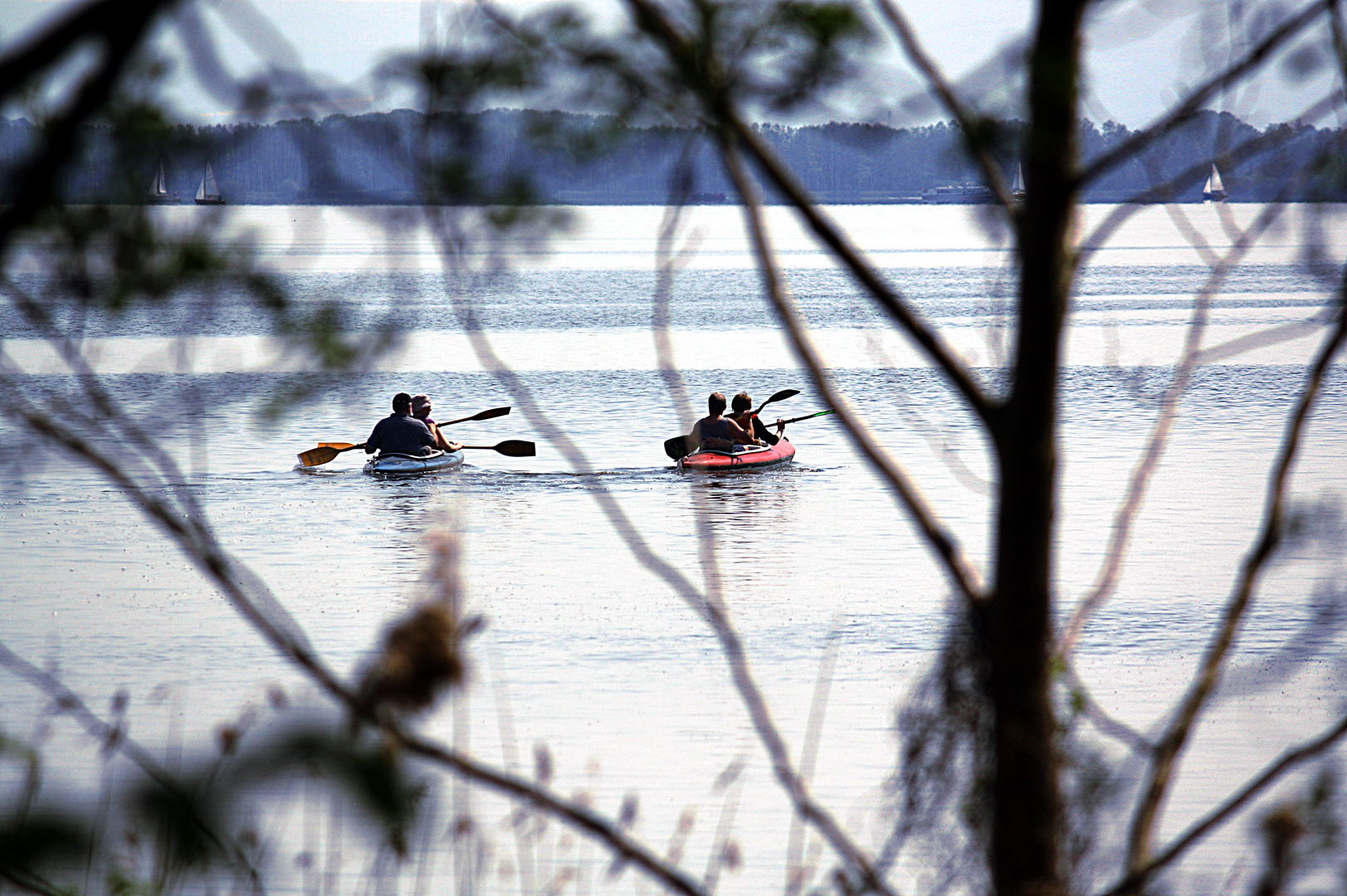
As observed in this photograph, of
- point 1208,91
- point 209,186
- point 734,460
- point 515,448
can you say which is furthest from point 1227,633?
point 515,448

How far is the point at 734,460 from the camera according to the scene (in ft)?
70.8

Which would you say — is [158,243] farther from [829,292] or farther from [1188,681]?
[829,292]

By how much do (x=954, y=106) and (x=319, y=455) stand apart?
68.3ft

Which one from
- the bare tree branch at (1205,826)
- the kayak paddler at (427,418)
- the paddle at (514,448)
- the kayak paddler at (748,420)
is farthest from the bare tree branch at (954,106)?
the paddle at (514,448)

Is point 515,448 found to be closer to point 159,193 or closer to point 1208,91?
point 159,193

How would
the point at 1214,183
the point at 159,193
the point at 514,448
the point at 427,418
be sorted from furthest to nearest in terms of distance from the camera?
1. the point at 514,448
2. the point at 427,418
3. the point at 1214,183
4. the point at 159,193

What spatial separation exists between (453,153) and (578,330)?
5275cm

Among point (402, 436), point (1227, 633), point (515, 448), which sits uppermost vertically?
point (1227, 633)

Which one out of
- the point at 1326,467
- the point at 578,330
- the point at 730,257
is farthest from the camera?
the point at 730,257

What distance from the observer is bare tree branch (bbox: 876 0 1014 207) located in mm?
2160

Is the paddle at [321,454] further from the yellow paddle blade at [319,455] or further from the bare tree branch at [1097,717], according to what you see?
the bare tree branch at [1097,717]

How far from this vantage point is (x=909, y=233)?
178m

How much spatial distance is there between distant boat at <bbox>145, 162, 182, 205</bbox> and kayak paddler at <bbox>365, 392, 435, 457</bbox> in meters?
18.7

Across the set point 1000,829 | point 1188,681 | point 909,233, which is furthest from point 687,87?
point 909,233
